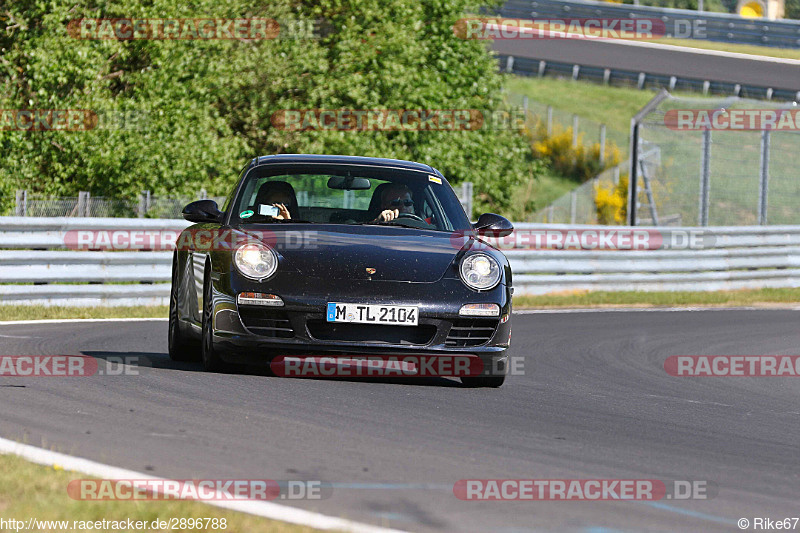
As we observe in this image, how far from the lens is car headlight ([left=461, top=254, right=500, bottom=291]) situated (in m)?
7.99

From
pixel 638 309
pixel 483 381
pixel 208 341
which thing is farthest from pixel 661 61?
pixel 208 341

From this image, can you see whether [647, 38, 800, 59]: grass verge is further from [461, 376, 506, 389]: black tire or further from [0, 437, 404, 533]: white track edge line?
[0, 437, 404, 533]: white track edge line

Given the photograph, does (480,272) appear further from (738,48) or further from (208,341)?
(738,48)

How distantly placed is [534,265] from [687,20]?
32.5 meters

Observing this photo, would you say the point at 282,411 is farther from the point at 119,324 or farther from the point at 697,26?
the point at 697,26

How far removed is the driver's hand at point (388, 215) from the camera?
8.93 metres

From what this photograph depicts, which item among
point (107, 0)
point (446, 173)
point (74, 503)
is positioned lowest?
point (446, 173)

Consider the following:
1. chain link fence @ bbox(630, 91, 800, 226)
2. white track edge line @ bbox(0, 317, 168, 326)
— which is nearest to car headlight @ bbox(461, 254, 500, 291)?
white track edge line @ bbox(0, 317, 168, 326)

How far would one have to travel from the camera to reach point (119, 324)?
1273 cm

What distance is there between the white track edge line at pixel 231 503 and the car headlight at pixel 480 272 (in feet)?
10.4

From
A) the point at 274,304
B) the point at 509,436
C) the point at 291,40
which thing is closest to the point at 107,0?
the point at 291,40

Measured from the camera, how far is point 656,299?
63.8 ft

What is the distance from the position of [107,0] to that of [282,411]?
15977 millimetres

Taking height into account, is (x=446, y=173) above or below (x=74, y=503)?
below
